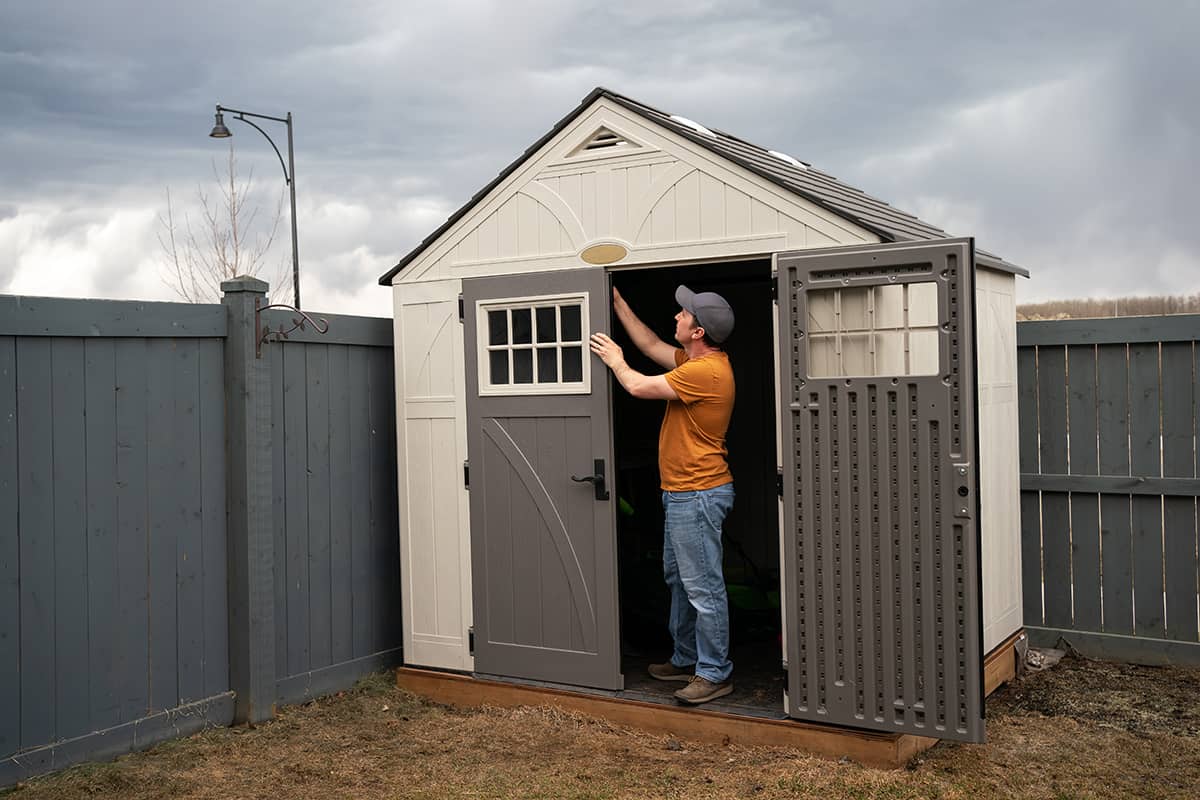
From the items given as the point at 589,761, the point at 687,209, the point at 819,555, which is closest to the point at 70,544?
the point at 589,761

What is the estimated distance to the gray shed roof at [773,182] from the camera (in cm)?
470

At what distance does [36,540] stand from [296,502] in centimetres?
133

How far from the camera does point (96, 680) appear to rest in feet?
15.0

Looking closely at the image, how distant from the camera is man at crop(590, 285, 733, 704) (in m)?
4.95

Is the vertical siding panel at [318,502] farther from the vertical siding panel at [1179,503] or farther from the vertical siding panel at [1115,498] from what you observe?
the vertical siding panel at [1179,503]

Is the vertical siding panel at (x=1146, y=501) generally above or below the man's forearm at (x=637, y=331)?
below

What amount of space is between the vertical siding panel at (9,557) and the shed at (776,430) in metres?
1.95

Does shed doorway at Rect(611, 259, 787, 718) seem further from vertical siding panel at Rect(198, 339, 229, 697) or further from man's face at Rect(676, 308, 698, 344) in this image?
vertical siding panel at Rect(198, 339, 229, 697)

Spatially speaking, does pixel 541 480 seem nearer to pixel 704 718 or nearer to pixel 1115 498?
pixel 704 718

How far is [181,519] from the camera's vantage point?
493 centimetres

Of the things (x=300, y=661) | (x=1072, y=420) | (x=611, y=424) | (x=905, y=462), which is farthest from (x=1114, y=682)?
(x=300, y=661)

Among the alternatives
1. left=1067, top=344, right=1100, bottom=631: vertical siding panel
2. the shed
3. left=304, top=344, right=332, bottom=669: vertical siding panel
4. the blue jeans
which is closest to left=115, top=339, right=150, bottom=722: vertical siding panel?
left=304, top=344, right=332, bottom=669: vertical siding panel

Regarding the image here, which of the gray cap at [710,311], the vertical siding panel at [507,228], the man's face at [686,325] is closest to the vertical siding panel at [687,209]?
the gray cap at [710,311]

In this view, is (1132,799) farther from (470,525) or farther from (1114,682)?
(470,525)
